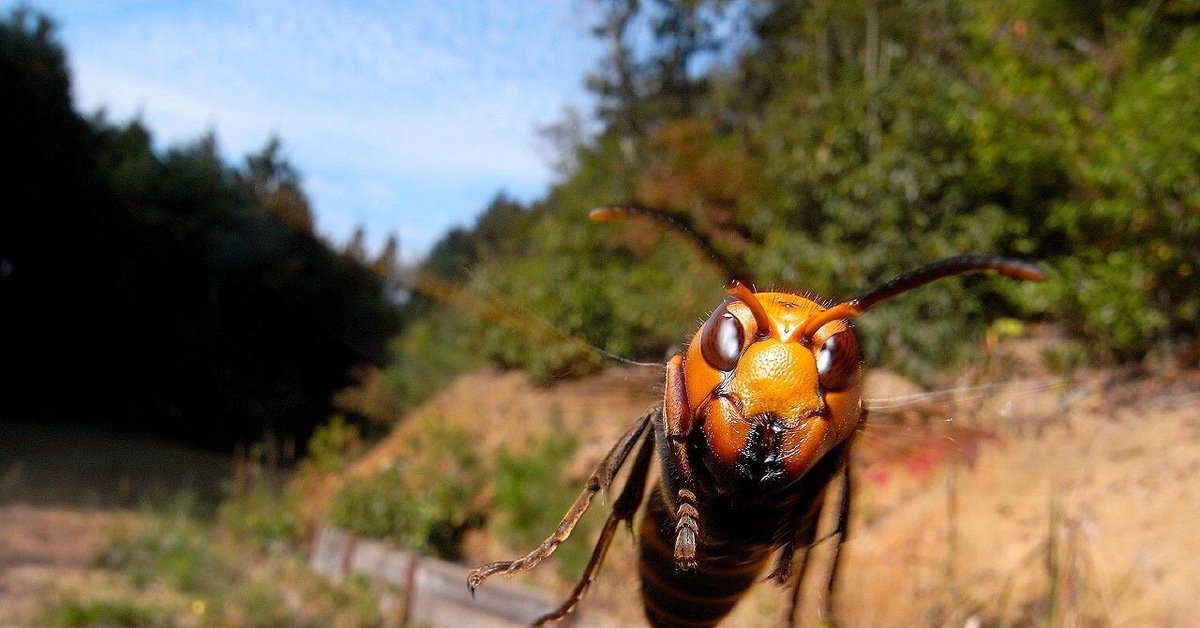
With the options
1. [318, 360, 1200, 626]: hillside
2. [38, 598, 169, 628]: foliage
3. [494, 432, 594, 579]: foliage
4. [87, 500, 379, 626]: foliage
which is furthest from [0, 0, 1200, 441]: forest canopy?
[38, 598, 169, 628]: foliage

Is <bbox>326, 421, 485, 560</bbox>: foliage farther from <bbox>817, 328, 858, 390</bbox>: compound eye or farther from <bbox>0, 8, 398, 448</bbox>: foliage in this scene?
<bbox>817, 328, 858, 390</bbox>: compound eye

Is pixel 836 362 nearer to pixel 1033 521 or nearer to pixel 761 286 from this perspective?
pixel 761 286

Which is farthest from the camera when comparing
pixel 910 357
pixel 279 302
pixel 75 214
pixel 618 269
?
pixel 75 214

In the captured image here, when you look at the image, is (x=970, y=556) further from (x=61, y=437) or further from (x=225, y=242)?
(x=61, y=437)

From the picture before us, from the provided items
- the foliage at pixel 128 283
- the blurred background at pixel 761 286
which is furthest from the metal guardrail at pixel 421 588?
the foliage at pixel 128 283

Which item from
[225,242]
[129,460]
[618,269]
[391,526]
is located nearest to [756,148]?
[618,269]

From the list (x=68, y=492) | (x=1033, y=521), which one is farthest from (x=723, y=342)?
Answer: (x=68, y=492)
